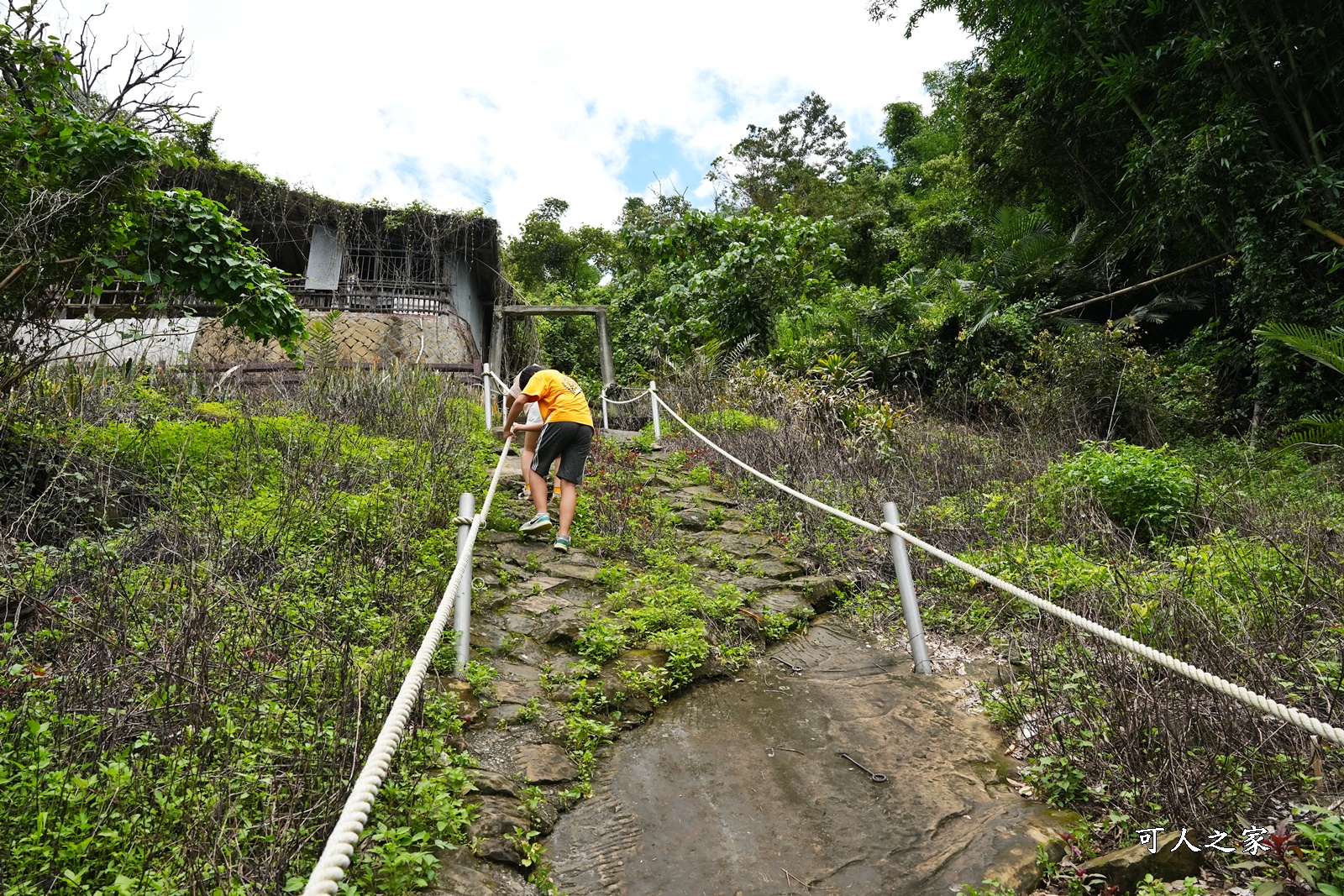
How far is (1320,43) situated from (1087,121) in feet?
11.1

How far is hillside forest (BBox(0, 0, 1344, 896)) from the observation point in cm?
222

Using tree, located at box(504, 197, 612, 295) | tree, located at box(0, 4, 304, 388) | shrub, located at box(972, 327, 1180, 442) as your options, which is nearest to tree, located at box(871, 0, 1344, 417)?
shrub, located at box(972, 327, 1180, 442)

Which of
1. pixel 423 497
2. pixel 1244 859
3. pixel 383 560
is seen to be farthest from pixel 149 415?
pixel 1244 859

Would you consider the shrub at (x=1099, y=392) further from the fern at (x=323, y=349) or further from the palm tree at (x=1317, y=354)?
the fern at (x=323, y=349)

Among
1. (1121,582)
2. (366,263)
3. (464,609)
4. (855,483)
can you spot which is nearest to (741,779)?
(464,609)

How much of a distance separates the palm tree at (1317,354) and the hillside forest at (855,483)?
79 mm

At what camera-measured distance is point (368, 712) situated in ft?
8.46

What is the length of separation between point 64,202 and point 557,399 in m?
3.38

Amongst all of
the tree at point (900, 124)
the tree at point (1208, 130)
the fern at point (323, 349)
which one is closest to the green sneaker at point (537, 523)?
the fern at point (323, 349)

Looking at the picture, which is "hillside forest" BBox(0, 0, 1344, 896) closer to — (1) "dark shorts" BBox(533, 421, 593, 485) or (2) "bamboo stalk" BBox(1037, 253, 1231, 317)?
(2) "bamboo stalk" BBox(1037, 253, 1231, 317)

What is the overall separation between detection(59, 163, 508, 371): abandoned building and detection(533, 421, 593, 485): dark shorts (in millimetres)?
8657

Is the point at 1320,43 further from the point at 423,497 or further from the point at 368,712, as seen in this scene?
the point at 368,712

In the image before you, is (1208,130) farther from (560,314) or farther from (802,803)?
(560,314)

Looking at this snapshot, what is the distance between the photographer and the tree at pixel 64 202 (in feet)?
14.8
